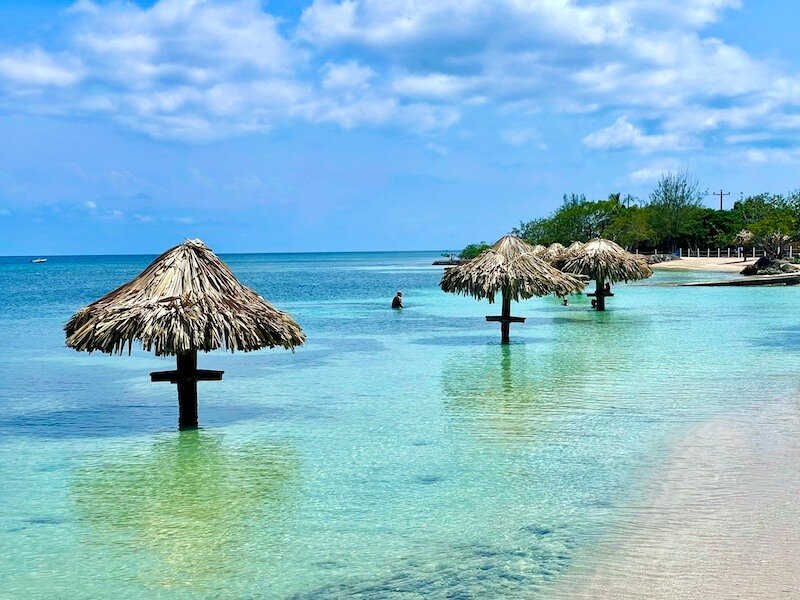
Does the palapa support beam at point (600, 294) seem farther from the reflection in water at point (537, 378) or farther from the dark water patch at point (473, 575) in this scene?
the dark water patch at point (473, 575)

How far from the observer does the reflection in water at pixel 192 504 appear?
23.2ft

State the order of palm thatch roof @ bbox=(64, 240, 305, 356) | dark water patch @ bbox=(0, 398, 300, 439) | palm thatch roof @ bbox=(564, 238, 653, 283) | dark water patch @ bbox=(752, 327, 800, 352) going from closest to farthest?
1. palm thatch roof @ bbox=(64, 240, 305, 356)
2. dark water patch @ bbox=(0, 398, 300, 439)
3. dark water patch @ bbox=(752, 327, 800, 352)
4. palm thatch roof @ bbox=(564, 238, 653, 283)

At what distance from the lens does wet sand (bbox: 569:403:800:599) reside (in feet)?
21.0

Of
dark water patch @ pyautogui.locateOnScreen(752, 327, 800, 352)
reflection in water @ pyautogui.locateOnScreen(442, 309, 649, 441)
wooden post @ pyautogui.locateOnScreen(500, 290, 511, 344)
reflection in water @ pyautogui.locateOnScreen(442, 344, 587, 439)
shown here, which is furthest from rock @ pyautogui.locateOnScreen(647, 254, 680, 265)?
reflection in water @ pyautogui.locateOnScreen(442, 344, 587, 439)

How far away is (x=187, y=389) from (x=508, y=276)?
976cm

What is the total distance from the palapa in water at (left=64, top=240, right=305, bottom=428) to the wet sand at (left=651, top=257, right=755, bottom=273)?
52.8m

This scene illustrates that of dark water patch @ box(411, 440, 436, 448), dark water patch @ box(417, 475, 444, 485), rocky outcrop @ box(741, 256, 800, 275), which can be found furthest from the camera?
rocky outcrop @ box(741, 256, 800, 275)

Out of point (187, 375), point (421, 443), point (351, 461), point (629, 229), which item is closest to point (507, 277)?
point (421, 443)

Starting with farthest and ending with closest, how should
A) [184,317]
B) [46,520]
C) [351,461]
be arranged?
[184,317] → [351,461] → [46,520]

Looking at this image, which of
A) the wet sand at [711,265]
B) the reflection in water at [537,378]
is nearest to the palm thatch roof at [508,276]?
the reflection in water at [537,378]

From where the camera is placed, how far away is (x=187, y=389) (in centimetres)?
1165

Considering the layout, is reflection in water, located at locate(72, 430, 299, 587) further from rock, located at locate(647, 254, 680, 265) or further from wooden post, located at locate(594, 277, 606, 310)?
rock, located at locate(647, 254, 680, 265)

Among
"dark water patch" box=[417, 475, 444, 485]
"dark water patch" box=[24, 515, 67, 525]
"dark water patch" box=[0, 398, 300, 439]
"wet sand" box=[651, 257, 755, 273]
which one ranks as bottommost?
"dark water patch" box=[24, 515, 67, 525]

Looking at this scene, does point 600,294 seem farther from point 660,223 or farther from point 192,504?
point 660,223
